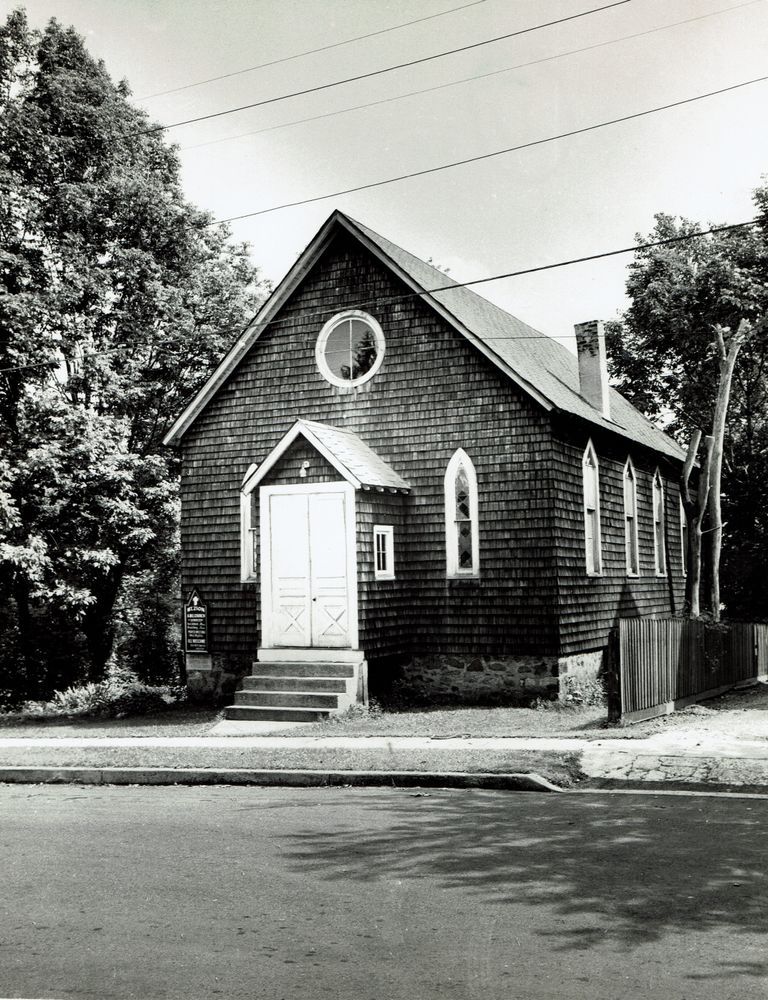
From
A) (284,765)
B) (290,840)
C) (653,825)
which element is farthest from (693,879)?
(284,765)

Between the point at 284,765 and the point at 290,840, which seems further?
the point at 284,765

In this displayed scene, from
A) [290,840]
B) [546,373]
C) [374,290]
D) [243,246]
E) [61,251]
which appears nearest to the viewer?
[290,840]

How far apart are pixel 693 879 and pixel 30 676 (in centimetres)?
2340

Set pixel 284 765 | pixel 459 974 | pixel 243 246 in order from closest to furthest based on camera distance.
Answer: pixel 459 974 < pixel 284 765 < pixel 243 246

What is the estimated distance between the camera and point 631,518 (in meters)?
22.5

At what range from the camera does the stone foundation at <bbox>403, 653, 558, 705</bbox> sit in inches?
689

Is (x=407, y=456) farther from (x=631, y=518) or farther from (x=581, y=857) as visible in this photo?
(x=581, y=857)

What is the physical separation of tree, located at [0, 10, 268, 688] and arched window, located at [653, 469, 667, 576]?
1212cm

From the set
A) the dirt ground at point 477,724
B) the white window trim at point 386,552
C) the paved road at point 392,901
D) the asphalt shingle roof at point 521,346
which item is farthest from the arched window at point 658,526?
the paved road at point 392,901

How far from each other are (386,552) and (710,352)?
2077 centimetres

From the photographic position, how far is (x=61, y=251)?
25.3 meters

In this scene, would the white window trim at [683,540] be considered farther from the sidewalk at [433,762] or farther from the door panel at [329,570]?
the sidewalk at [433,762]

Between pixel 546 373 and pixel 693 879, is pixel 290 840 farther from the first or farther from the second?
pixel 546 373

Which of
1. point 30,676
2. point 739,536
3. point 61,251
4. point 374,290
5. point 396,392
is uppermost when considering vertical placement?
point 61,251
